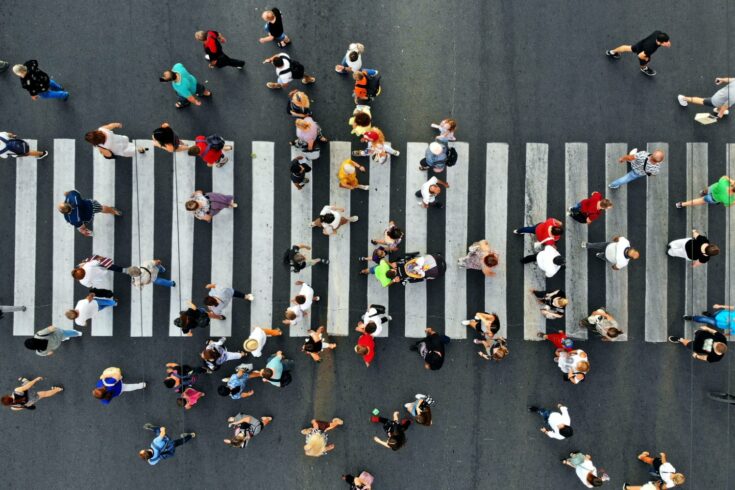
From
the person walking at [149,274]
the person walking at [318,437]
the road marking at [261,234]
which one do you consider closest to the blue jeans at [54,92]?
the person walking at [149,274]

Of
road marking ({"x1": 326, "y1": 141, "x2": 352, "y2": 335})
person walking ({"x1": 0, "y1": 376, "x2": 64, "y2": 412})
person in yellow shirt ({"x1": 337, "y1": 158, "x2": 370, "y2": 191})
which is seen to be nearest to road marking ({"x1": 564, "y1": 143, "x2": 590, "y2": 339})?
person in yellow shirt ({"x1": 337, "y1": 158, "x2": 370, "y2": 191})

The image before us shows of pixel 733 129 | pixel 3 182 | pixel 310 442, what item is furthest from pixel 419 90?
pixel 3 182

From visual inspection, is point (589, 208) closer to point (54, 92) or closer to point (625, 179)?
point (625, 179)

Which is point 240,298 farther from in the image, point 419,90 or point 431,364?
point 419,90

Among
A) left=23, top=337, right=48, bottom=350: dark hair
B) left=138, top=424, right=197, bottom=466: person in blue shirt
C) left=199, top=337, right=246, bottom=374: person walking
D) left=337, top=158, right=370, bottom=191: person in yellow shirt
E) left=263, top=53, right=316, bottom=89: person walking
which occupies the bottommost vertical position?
left=138, top=424, right=197, bottom=466: person in blue shirt

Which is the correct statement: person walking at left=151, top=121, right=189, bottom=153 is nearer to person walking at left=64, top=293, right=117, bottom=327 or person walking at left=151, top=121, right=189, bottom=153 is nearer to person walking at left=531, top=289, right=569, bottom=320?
person walking at left=64, top=293, right=117, bottom=327

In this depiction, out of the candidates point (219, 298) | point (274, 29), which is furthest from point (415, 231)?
point (274, 29)
